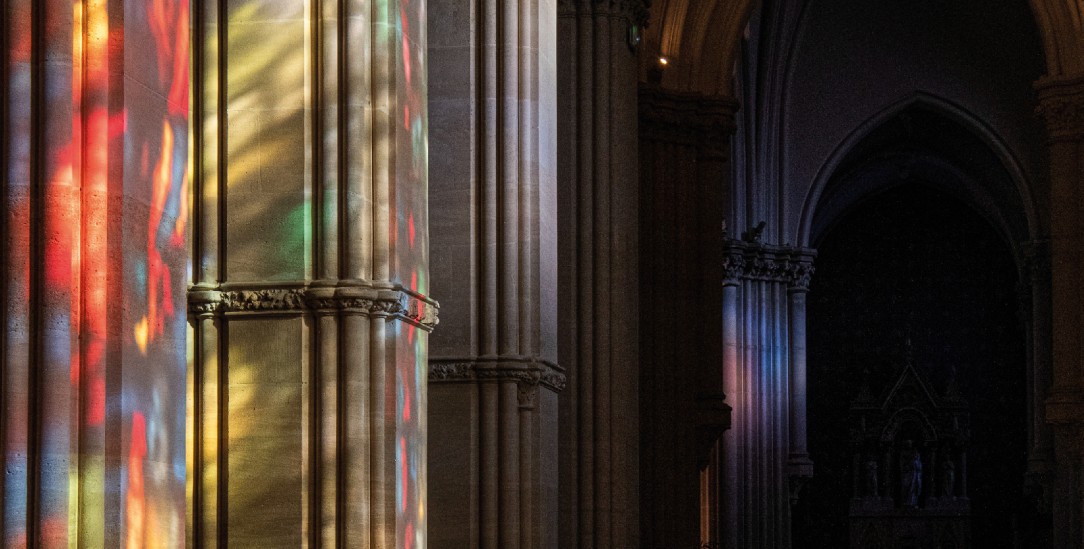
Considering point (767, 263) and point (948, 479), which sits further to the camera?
point (948, 479)

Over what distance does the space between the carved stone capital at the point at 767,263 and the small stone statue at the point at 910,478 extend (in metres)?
8.13

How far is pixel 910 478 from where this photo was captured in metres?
43.6

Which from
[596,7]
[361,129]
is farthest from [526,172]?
[596,7]

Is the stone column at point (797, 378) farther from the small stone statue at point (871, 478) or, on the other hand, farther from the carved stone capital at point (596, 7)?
the carved stone capital at point (596, 7)

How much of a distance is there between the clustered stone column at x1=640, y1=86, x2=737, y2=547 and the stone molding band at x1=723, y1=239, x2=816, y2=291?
8.28 meters

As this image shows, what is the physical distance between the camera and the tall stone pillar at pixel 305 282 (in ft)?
36.1

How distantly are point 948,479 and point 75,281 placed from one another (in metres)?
38.1

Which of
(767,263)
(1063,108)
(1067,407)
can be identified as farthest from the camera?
(767,263)

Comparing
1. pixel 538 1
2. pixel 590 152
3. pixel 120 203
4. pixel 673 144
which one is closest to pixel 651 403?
pixel 673 144

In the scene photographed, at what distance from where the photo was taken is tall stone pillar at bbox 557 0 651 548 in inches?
755

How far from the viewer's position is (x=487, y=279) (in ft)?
47.8

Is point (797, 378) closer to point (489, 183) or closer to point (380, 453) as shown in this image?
point (489, 183)

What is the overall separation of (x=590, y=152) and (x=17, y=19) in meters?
12.7

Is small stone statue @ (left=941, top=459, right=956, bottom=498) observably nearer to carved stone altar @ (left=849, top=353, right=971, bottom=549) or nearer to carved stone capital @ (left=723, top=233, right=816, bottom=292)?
carved stone altar @ (left=849, top=353, right=971, bottom=549)
